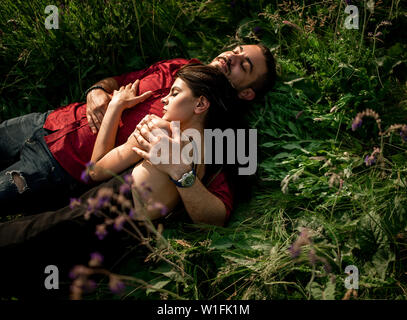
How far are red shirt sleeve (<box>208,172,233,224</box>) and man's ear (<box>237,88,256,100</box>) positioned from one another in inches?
29.4

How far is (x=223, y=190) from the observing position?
96.6 inches

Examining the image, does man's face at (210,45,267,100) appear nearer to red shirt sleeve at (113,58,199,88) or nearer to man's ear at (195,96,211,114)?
red shirt sleeve at (113,58,199,88)

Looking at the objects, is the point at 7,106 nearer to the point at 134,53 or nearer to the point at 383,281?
the point at 134,53

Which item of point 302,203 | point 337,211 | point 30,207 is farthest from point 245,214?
point 30,207

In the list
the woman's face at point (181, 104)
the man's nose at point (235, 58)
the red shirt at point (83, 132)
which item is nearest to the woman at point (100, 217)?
the woman's face at point (181, 104)

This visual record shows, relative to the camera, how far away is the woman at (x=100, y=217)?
1951mm

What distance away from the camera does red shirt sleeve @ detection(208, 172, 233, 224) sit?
2.42 metres

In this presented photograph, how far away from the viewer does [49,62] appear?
297cm

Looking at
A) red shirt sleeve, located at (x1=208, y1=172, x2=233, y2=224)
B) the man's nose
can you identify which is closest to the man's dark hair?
the man's nose

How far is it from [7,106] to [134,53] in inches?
49.8

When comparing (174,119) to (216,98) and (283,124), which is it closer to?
(216,98)

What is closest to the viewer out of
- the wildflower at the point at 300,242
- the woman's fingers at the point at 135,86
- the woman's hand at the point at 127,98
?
the wildflower at the point at 300,242

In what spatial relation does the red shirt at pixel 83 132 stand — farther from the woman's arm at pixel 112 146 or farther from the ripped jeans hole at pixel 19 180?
the ripped jeans hole at pixel 19 180

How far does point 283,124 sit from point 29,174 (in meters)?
1.97
